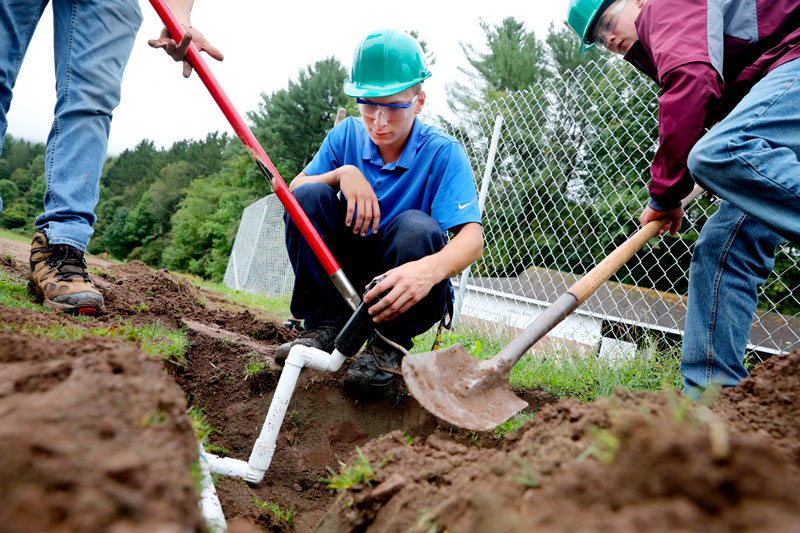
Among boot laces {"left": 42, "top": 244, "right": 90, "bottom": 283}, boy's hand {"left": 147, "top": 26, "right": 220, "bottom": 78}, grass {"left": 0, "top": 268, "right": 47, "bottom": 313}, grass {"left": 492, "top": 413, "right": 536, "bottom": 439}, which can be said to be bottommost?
grass {"left": 492, "top": 413, "right": 536, "bottom": 439}

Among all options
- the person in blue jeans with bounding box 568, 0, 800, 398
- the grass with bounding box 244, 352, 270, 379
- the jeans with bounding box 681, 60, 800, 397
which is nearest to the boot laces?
the grass with bounding box 244, 352, 270, 379

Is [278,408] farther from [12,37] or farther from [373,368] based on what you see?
[12,37]

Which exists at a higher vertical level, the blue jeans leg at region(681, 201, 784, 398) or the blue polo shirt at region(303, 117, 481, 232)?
the blue polo shirt at region(303, 117, 481, 232)

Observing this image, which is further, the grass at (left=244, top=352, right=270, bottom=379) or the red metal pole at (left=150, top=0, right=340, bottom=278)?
the grass at (left=244, top=352, right=270, bottom=379)

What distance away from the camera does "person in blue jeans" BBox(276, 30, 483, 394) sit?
7.15 feet

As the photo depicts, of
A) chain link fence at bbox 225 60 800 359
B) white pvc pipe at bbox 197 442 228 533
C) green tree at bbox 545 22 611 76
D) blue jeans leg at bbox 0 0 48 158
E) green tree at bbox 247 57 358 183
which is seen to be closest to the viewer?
white pvc pipe at bbox 197 442 228 533

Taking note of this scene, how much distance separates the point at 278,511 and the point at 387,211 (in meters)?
1.46

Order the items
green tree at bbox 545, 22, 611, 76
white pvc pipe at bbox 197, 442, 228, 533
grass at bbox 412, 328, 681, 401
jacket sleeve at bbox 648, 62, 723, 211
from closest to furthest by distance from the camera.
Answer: white pvc pipe at bbox 197, 442, 228, 533 < jacket sleeve at bbox 648, 62, 723, 211 < grass at bbox 412, 328, 681, 401 < green tree at bbox 545, 22, 611, 76

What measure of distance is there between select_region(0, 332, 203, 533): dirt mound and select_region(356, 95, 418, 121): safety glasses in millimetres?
1649

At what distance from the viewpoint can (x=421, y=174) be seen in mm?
2391

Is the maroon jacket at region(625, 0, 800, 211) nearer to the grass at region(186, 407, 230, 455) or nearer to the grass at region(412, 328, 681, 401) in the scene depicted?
the grass at region(412, 328, 681, 401)

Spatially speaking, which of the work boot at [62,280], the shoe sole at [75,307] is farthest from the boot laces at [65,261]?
the shoe sole at [75,307]

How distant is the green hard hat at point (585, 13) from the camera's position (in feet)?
7.46

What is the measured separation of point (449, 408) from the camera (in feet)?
5.09
